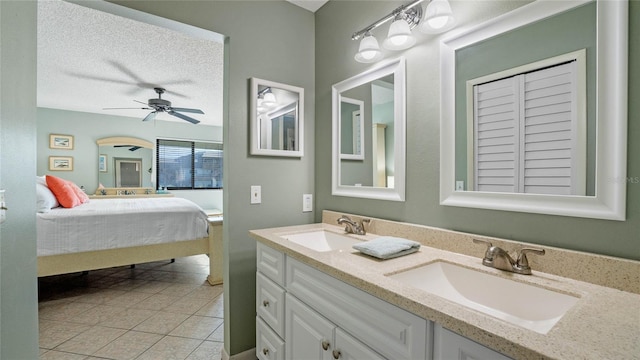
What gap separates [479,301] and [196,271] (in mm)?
3500

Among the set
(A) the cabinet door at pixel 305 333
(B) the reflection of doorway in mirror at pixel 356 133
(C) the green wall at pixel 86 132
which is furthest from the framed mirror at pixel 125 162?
(A) the cabinet door at pixel 305 333

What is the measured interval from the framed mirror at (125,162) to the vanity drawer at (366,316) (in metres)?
5.62

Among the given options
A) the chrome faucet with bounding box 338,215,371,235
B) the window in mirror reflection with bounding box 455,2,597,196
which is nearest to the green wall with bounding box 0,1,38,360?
the chrome faucet with bounding box 338,215,371,235

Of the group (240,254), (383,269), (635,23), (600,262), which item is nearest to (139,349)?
(240,254)

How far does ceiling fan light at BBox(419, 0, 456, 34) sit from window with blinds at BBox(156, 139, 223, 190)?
600 cm

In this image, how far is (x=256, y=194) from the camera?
5.94 feet

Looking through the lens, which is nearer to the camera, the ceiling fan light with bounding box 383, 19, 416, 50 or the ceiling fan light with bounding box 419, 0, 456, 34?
the ceiling fan light with bounding box 419, 0, 456, 34

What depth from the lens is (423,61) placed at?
1.33 metres

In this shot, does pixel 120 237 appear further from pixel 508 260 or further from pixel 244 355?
pixel 508 260

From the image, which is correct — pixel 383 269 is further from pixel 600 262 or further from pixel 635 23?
pixel 635 23

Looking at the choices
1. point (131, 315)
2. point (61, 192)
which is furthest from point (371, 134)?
point (61, 192)

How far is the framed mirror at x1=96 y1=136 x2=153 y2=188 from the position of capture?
5234mm

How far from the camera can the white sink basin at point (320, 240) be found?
160 cm

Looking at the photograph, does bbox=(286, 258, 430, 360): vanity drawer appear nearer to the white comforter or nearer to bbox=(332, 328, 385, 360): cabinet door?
bbox=(332, 328, 385, 360): cabinet door
